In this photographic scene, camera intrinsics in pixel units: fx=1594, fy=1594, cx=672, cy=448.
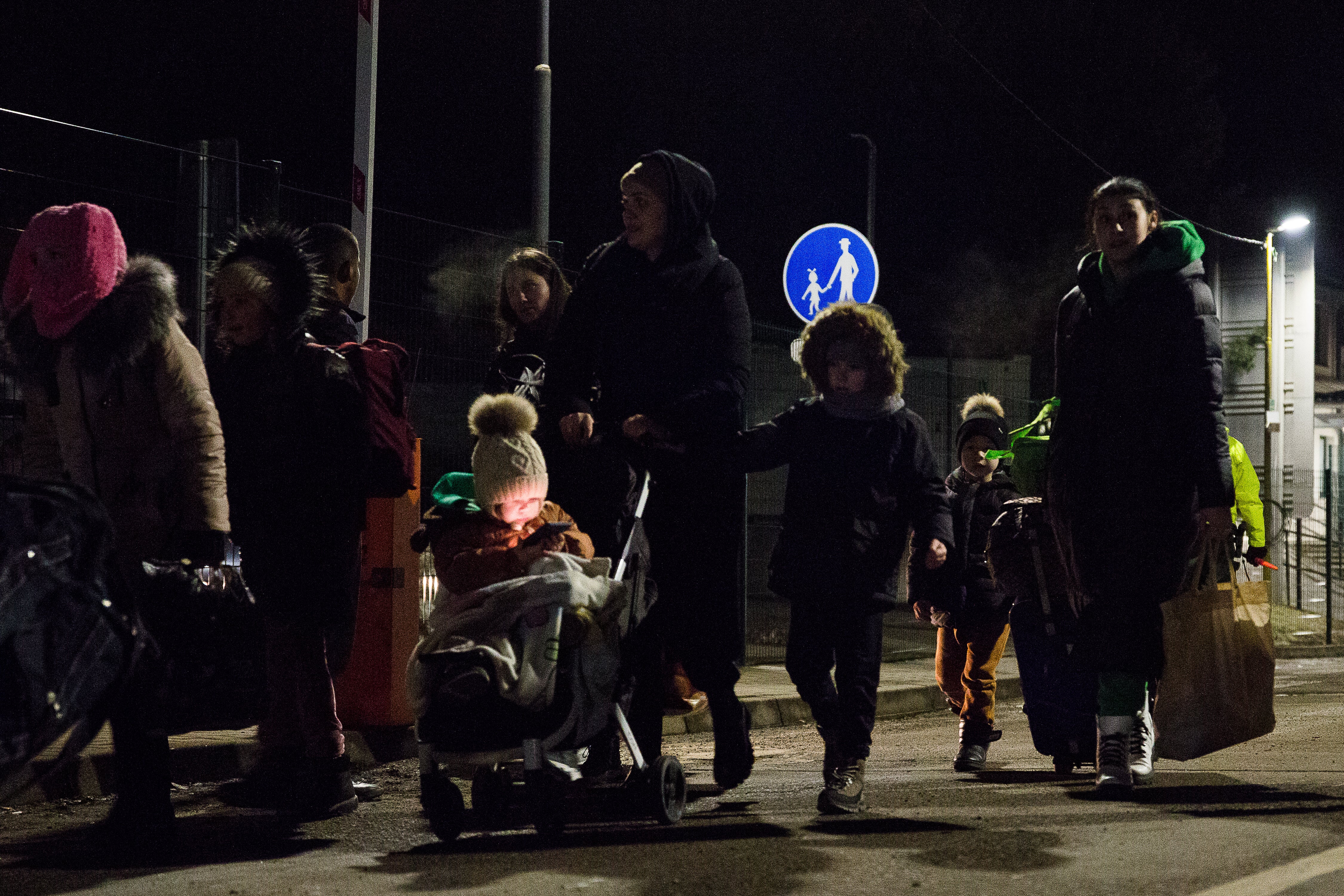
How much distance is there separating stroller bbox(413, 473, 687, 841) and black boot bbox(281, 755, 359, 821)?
0.56 meters

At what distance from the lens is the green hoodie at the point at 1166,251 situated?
5426 mm

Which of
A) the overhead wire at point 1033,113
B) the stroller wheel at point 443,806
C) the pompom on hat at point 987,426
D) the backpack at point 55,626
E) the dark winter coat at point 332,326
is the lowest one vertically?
the stroller wheel at point 443,806

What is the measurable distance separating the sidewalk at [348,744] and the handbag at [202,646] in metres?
0.31

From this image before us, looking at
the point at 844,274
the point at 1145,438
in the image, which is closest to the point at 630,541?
the point at 1145,438

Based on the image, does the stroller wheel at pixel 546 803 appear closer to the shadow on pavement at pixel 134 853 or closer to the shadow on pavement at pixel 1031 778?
the shadow on pavement at pixel 134 853

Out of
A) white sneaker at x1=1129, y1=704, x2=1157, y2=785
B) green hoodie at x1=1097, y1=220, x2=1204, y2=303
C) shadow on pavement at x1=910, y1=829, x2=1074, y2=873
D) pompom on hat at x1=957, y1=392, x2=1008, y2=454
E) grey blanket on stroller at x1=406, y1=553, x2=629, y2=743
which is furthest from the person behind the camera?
pompom on hat at x1=957, y1=392, x2=1008, y2=454

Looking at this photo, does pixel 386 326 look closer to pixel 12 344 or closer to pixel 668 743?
pixel 668 743

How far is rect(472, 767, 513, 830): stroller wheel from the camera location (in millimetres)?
4688

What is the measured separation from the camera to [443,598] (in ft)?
16.1

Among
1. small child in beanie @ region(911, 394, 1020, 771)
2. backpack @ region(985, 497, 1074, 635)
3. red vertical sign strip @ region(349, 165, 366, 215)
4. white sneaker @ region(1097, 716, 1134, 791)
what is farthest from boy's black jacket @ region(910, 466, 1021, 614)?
red vertical sign strip @ region(349, 165, 366, 215)

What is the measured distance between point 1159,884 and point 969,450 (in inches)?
140

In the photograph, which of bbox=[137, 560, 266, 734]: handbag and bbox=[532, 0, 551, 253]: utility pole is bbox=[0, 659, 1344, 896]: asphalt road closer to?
bbox=[137, 560, 266, 734]: handbag

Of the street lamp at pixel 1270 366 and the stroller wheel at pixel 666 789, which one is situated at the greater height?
the street lamp at pixel 1270 366

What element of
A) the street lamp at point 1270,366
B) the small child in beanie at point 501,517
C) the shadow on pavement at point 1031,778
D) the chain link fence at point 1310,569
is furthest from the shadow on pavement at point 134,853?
the street lamp at point 1270,366
